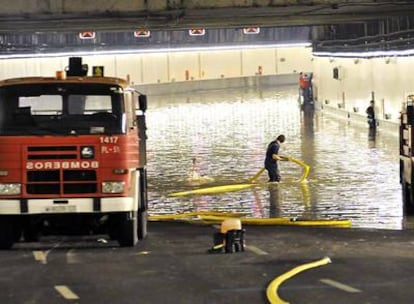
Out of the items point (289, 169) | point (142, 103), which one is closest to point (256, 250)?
point (142, 103)

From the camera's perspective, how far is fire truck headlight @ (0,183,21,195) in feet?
43.5

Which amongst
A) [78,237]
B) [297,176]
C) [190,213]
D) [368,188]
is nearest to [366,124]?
[297,176]

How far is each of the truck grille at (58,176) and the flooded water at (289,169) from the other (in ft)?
24.0

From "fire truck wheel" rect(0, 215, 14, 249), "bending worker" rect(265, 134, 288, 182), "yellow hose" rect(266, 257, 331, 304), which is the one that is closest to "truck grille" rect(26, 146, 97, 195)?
"fire truck wheel" rect(0, 215, 14, 249)

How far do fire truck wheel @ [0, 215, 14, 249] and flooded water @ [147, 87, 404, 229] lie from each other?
7589mm

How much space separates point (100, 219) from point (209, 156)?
739 inches

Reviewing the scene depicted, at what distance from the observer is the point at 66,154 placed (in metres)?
13.2

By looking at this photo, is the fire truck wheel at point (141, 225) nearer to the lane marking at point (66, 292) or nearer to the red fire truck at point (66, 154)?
the red fire truck at point (66, 154)

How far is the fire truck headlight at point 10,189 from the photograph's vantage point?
13.3m

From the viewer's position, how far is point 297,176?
89.2ft

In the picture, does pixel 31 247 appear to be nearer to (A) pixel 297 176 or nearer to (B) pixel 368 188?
(B) pixel 368 188

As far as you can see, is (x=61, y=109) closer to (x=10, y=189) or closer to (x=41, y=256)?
(x=10, y=189)

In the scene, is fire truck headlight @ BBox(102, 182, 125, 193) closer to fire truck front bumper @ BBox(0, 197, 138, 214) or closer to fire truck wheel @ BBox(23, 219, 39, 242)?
fire truck front bumper @ BBox(0, 197, 138, 214)

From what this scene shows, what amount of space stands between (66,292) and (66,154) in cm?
334
